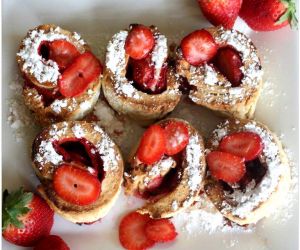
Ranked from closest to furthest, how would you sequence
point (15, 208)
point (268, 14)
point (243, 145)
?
point (15, 208) < point (243, 145) < point (268, 14)

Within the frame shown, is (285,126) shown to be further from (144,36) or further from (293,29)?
(144,36)

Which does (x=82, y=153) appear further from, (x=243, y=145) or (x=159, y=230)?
(x=243, y=145)

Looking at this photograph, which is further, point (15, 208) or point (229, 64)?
point (229, 64)

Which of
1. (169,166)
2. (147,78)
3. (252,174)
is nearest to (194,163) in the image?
(169,166)

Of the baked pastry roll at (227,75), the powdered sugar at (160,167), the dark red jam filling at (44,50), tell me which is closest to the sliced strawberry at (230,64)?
the baked pastry roll at (227,75)

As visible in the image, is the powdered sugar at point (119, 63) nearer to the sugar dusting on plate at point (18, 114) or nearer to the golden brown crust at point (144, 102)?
the golden brown crust at point (144, 102)

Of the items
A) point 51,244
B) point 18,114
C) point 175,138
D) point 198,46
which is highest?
point 198,46
